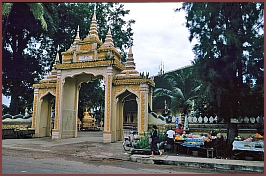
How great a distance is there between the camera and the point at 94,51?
17297mm

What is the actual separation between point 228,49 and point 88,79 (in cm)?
1143

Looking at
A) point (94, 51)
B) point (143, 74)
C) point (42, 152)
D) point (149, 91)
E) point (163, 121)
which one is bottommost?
point (42, 152)

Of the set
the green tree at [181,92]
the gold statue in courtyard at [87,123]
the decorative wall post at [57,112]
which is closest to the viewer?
the decorative wall post at [57,112]

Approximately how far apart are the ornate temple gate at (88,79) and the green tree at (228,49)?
201 inches

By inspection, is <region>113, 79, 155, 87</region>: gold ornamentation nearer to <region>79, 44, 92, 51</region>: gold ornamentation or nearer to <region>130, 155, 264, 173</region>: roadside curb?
<region>79, 44, 92, 51</region>: gold ornamentation

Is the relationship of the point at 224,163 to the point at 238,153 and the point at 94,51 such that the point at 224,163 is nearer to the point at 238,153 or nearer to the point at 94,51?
the point at 238,153

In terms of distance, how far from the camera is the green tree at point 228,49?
34.4 feet

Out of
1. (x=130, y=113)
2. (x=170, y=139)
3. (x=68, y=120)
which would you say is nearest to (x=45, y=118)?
(x=68, y=120)

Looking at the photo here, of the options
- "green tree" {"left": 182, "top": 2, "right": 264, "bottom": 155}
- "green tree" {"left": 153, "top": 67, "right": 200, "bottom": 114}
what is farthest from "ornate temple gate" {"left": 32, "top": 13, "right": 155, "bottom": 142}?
"green tree" {"left": 153, "top": 67, "right": 200, "bottom": 114}

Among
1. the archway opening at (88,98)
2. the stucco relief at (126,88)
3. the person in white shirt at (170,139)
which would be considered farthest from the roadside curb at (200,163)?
the archway opening at (88,98)

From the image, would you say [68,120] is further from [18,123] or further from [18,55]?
[18,55]

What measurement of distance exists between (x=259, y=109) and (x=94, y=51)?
10.6 metres

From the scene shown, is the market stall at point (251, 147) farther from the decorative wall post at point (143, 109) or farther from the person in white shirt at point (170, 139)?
the decorative wall post at point (143, 109)

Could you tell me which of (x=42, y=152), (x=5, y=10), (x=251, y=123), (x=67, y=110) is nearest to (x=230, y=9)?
(x=251, y=123)
